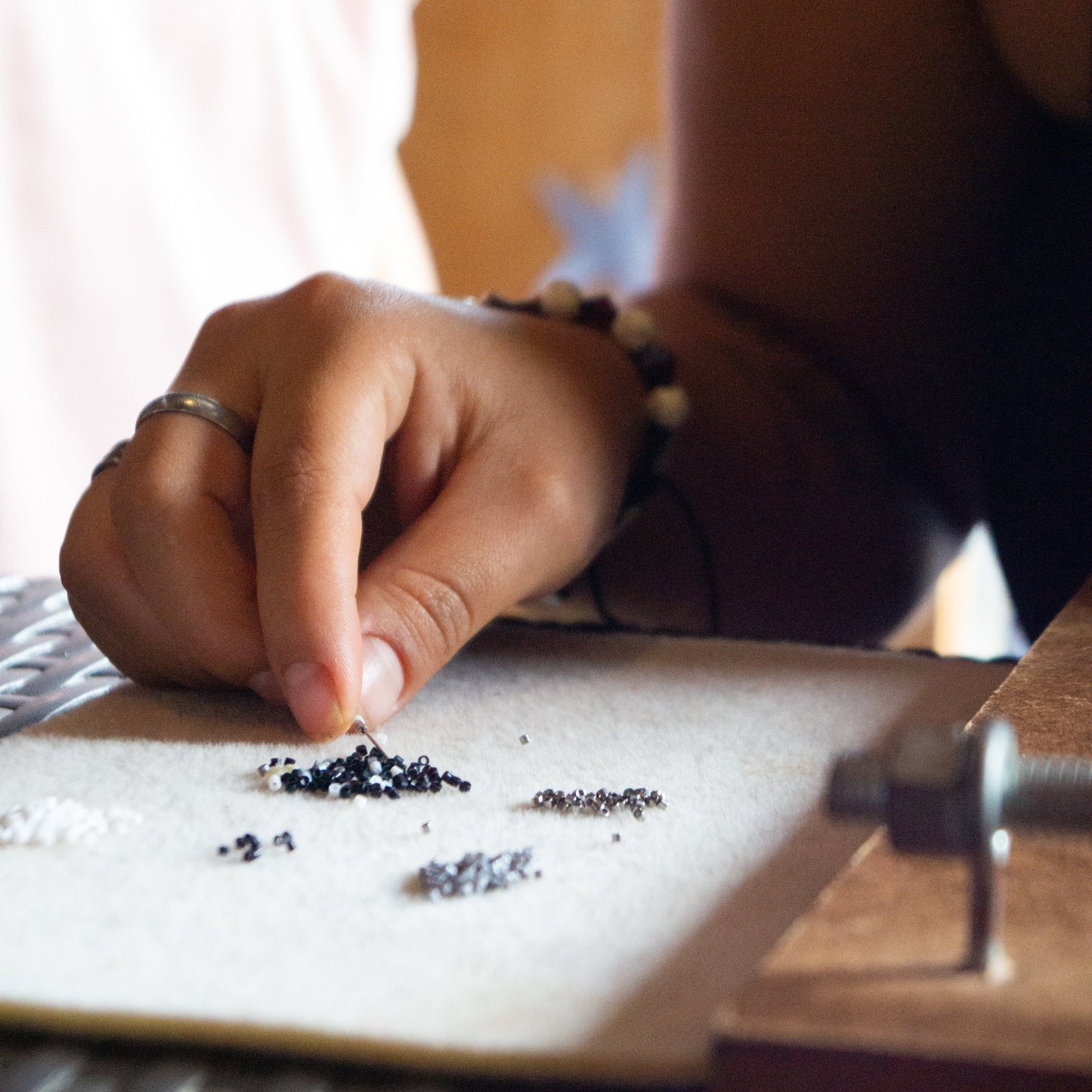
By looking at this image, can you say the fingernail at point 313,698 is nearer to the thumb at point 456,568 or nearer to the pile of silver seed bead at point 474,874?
the thumb at point 456,568

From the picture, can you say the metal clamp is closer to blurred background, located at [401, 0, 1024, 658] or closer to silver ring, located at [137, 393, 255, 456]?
silver ring, located at [137, 393, 255, 456]

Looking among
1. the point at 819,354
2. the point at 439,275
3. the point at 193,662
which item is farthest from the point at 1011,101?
the point at 439,275

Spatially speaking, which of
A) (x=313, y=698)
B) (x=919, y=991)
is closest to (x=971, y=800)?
(x=919, y=991)

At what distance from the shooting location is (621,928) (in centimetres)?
28

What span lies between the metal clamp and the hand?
0.24 m

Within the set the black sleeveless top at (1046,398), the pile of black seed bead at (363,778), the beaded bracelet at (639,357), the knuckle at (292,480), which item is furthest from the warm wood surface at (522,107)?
the pile of black seed bead at (363,778)

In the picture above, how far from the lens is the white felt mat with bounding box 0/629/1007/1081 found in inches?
9.4

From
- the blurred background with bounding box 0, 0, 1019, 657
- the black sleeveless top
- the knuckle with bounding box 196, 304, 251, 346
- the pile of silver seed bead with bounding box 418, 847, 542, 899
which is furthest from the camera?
the blurred background with bounding box 0, 0, 1019, 657

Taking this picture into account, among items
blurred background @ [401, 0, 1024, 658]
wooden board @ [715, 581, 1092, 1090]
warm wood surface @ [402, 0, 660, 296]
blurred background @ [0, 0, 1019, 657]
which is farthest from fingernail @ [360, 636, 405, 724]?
warm wood surface @ [402, 0, 660, 296]

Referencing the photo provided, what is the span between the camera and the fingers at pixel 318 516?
42 centimetres

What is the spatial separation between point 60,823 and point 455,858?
12cm

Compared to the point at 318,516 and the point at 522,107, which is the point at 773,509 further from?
the point at 522,107

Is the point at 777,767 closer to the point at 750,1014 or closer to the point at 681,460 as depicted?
the point at 750,1014

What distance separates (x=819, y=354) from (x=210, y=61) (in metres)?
1.04
